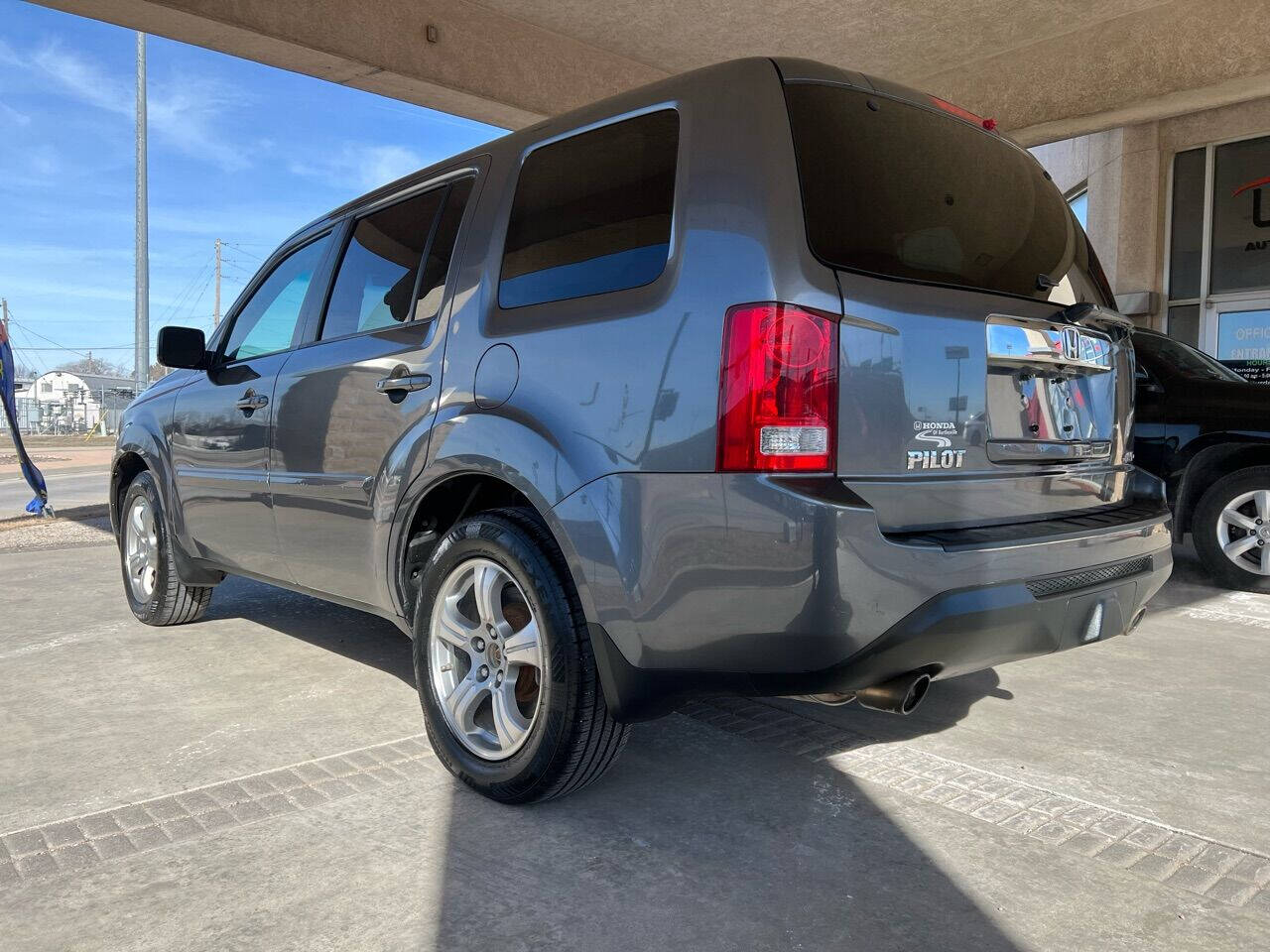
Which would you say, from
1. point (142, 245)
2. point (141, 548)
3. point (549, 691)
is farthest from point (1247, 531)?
point (142, 245)

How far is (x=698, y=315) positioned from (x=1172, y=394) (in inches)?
212

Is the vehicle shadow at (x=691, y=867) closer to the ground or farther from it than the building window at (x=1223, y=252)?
closer to the ground

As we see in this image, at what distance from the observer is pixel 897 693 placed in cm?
234

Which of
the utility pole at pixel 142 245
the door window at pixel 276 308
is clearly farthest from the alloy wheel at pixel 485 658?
the utility pole at pixel 142 245

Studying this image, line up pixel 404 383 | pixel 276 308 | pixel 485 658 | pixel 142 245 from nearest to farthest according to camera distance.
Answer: pixel 485 658
pixel 404 383
pixel 276 308
pixel 142 245

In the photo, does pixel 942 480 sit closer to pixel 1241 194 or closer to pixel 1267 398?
pixel 1267 398

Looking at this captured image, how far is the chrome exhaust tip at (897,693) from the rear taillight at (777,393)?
52 centimetres

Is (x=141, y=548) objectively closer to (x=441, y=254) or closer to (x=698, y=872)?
(x=441, y=254)

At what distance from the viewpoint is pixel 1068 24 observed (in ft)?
32.6

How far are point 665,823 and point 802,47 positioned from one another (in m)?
9.57

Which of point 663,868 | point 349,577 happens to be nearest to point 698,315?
point 663,868

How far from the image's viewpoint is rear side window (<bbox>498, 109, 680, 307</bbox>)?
255cm

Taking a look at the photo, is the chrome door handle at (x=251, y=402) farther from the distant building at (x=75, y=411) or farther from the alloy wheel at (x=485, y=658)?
the distant building at (x=75, y=411)

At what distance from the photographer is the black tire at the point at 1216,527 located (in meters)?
6.18
